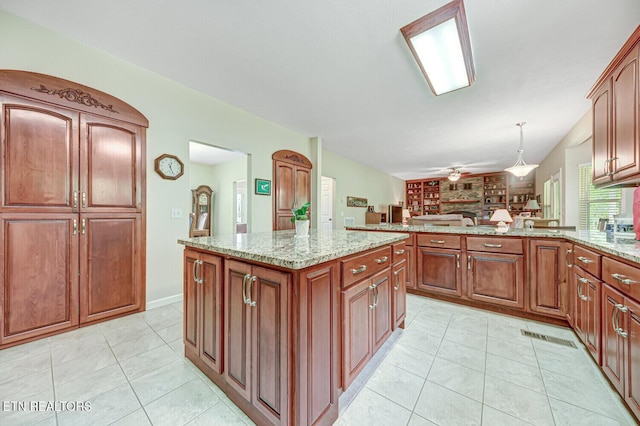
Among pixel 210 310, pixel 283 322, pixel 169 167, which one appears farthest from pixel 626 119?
pixel 169 167

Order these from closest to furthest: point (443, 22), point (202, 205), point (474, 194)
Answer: point (443, 22) < point (202, 205) < point (474, 194)

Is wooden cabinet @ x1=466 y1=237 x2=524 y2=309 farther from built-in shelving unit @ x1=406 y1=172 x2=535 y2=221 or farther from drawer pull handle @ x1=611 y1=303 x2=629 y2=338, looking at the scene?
built-in shelving unit @ x1=406 y1=172 x2=535 y2=221

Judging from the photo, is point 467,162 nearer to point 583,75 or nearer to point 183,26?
point 583,75

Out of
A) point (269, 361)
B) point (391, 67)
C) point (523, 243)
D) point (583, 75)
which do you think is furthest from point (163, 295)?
point (583, 75)

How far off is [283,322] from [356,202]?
6003 millimetres

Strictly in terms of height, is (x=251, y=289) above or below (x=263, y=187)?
below

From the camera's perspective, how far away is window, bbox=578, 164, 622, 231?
3382 mm

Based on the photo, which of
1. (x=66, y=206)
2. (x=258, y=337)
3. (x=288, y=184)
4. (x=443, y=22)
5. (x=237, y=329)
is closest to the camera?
(x=258, y=337)

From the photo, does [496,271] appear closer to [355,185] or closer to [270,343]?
[270,343]

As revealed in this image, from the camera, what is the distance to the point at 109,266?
2.27 m

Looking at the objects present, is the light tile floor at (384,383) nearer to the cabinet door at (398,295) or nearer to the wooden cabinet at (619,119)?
the cabinet door at (398,295)

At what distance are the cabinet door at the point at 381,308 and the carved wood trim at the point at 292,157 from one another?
2998 millimetres

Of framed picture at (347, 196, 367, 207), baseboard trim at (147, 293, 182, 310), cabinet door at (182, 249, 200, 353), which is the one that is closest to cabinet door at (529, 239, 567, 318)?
cabinet door at (182, 249, 200, 353)

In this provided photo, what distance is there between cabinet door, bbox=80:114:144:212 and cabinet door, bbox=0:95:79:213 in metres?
0.07
